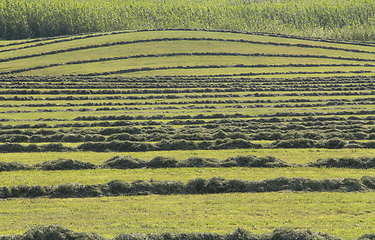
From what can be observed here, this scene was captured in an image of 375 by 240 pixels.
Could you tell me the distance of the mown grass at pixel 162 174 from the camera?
27.5 m

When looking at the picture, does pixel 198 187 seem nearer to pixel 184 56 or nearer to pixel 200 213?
pixel 200 213

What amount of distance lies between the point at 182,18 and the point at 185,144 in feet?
473

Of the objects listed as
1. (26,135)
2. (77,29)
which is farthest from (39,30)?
(26,135)

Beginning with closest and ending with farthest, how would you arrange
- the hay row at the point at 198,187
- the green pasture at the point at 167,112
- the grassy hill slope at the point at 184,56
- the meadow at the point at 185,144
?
1. the meadow at the point at 185,144
2. the hay row at the point at 198,187
3. the green pasture at the point at 167,112
4. the grassy hill slope at the point at 184,56

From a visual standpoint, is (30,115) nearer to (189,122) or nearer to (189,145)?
(189,122)

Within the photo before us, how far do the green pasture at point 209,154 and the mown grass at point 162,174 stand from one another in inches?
126

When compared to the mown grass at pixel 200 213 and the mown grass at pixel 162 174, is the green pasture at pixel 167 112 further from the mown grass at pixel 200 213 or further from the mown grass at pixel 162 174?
the mown grass at pixel 200 213

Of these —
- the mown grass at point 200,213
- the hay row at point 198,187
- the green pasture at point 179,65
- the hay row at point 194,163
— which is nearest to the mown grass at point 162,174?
the hay row at point 194,163

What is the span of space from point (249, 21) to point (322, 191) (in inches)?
6431

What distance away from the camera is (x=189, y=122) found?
52750mm

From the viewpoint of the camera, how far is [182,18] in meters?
172

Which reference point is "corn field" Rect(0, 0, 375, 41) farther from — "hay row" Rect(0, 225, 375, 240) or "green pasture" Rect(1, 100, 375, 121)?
"hay row" Rect(0, 225, 375, 240)

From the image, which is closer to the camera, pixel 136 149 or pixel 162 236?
pixel 162 236

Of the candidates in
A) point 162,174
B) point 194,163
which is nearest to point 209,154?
point 194,163
